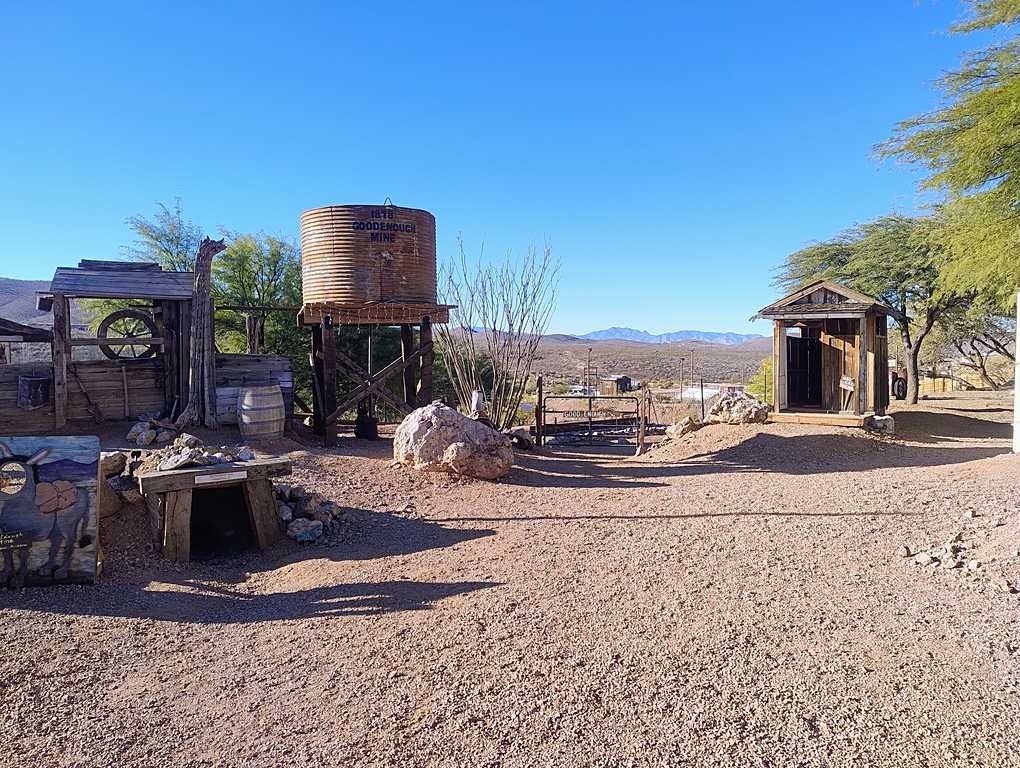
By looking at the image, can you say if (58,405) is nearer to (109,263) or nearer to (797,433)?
(109,263)

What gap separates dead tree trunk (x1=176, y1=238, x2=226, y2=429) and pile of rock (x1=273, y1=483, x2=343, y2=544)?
474cm

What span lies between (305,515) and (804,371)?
501 inches

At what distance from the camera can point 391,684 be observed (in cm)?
382

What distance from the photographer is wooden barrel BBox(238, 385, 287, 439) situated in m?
10.6

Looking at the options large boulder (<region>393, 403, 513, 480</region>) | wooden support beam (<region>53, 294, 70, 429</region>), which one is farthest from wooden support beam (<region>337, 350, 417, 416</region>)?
wooden support beam (<region>53, 294, 70, 429</region>)

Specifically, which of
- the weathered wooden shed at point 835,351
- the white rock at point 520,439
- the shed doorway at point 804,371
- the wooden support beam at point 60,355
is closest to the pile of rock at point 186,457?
the wooden support beam at point 60,355

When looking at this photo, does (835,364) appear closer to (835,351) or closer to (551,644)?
(835,351)

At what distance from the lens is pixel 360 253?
11453 millimetres

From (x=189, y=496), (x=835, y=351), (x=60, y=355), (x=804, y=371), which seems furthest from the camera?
(x=804, y=371)

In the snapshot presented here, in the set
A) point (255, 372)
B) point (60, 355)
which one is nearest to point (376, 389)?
point (255, 372)

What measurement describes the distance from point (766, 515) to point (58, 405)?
34.7ft

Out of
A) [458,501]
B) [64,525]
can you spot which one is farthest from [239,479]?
[458,501]

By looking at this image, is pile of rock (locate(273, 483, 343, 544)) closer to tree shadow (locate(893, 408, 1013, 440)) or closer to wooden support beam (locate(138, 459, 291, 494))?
wooden support beam (locate(138, 459, 291, 494))

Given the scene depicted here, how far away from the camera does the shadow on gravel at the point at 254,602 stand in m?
4.89
